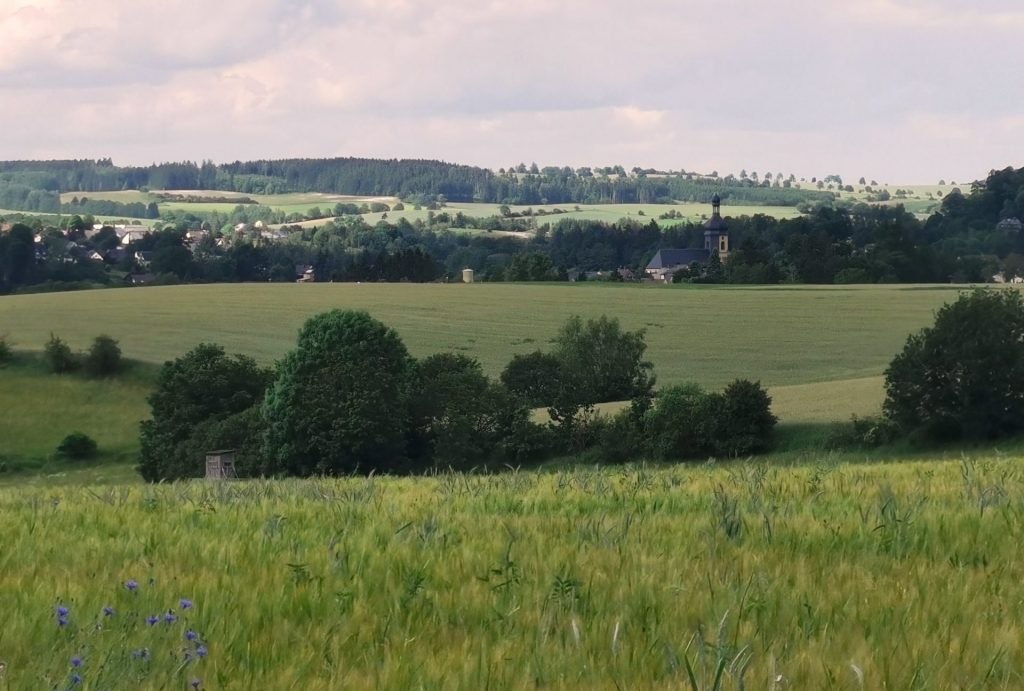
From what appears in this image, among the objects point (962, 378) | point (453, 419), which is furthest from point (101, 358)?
point (962, 378)

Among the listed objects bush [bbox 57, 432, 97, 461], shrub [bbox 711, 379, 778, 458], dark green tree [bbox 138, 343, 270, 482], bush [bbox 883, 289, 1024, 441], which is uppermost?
bush [bbox 883, 289, 1024, 441]

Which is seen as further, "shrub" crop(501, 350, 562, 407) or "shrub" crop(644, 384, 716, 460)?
"shrub" crop(501, 350, 562, 407)

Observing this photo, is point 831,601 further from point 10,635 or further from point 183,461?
point 183,461

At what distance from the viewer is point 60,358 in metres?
87.0

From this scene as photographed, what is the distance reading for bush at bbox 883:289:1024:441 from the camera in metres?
59.5

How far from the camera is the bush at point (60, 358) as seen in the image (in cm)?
8694

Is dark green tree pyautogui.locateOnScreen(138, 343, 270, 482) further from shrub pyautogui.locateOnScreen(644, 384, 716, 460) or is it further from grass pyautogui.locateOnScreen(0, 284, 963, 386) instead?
shrub pyautogui.locateOnScreen(644, 384, 716, 460)

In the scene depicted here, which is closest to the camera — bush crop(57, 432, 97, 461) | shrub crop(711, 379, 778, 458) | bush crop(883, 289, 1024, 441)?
bush crop(883, 289, 1024, 441)

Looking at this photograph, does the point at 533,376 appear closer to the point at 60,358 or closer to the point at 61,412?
the point at 61,412

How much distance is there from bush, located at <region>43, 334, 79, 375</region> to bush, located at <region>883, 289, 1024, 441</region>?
55.2 meters

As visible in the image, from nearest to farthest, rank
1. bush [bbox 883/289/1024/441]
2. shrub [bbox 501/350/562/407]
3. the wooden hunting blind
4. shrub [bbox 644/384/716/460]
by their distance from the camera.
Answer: bush [bbox 883/289/1024/441], shrub [bbox 644/384/716/460], the wooden hunting blind, shrub [bbox 501/350/562/407]

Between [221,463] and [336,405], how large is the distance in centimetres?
726

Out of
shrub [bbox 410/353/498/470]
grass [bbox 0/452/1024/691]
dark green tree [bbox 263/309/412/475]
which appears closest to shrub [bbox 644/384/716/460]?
shrub [bbox 410/353/498/470]

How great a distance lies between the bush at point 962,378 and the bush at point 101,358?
52.6 metres
